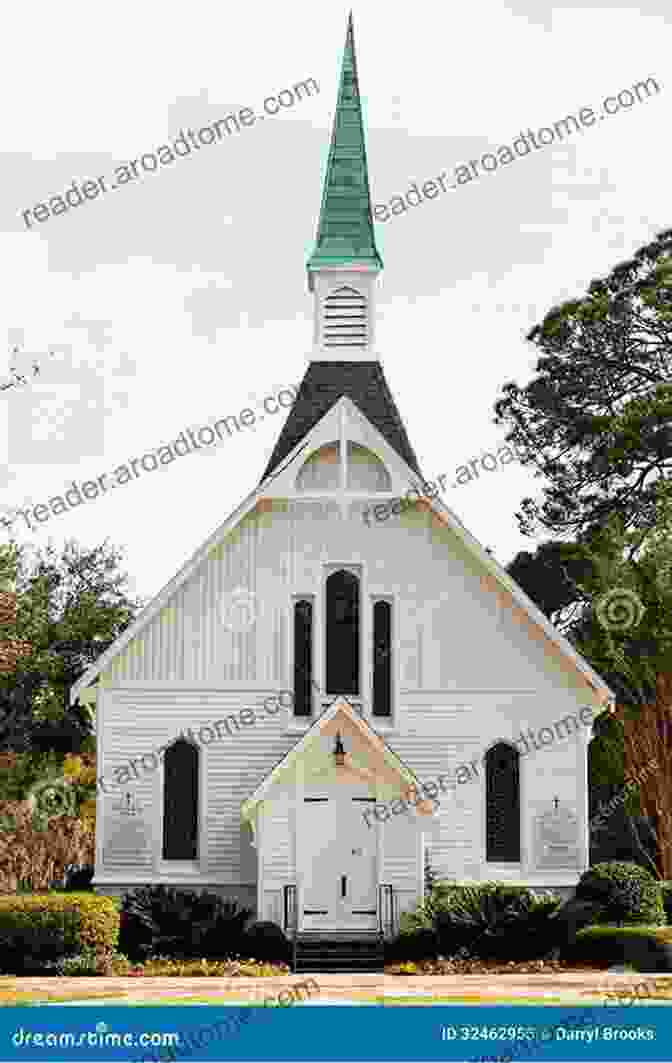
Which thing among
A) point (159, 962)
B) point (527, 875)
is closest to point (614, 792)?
point (527, 875)

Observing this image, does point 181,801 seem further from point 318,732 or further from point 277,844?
point 318,732

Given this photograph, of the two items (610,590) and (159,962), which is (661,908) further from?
(610,590)

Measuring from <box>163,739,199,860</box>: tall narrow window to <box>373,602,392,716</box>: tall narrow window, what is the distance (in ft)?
10.6

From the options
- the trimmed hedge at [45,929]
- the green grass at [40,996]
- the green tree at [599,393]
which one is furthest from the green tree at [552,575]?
the green grass at [40,996]

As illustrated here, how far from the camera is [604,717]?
136 ft

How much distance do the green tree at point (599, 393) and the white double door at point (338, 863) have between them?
1724 cm

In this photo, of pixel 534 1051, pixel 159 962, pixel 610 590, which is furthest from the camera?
pixel 610 590

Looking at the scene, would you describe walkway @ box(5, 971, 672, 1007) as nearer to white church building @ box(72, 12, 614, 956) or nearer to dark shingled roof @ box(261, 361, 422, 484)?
white church building @ box(72, 12, 614, 956)

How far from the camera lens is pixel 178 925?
2930cm

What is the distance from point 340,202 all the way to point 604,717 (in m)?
12.8

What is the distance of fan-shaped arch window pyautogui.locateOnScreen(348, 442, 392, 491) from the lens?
32.6 m

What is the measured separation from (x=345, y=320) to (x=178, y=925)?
1136 cm

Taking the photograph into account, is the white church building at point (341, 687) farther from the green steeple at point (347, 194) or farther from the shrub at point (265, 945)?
the green steeple at point (347, 194)

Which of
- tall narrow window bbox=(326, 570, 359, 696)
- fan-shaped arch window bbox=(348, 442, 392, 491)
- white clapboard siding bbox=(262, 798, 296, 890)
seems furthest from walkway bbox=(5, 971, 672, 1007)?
fan-shaped arch window bbox=(348, 442, 392, 491)
